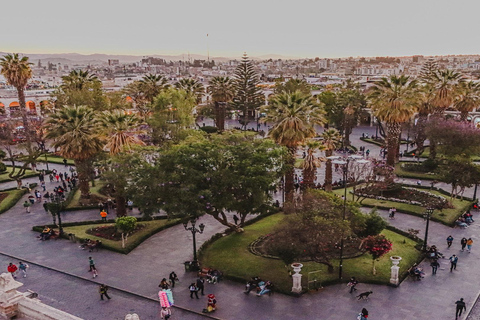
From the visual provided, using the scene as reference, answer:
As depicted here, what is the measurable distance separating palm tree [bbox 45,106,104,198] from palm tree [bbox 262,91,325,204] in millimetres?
12770

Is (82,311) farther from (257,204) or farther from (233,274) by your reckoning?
(257,204)

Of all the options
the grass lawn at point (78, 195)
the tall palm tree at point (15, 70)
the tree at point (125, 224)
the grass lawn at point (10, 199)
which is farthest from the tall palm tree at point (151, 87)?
the tree at point (125, 224)

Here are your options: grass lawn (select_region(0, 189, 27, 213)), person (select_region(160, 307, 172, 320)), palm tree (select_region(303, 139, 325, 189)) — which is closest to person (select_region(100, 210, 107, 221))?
grass lawn (select_region(0, 189, 27, 213))

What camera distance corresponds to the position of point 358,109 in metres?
58.1

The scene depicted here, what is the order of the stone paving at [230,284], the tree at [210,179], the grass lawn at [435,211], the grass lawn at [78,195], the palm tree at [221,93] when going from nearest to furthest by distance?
the stone paving at [230,284] < the tree at [210,179] < the grass lawn at [435,211] < the grass lawn at [78,195] < the palm tree at [221,93]

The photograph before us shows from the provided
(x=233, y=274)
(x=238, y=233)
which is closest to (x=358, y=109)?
(x=238, y=233)

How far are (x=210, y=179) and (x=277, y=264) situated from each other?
5.67 metres

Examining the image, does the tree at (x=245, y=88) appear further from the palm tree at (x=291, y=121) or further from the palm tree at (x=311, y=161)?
the palm tree at (x=291, y=121)

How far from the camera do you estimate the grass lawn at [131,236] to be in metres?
24.1

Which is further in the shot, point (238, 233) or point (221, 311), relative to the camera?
point (238, 233)

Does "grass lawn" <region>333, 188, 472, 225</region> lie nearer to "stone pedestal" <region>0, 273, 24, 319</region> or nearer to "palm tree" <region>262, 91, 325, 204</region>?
"palm tree" <region>262, 91, 325, 204</region>

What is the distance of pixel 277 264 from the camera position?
21.7m

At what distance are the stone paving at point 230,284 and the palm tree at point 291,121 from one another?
7.04m

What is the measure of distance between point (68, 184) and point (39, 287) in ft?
60.5
